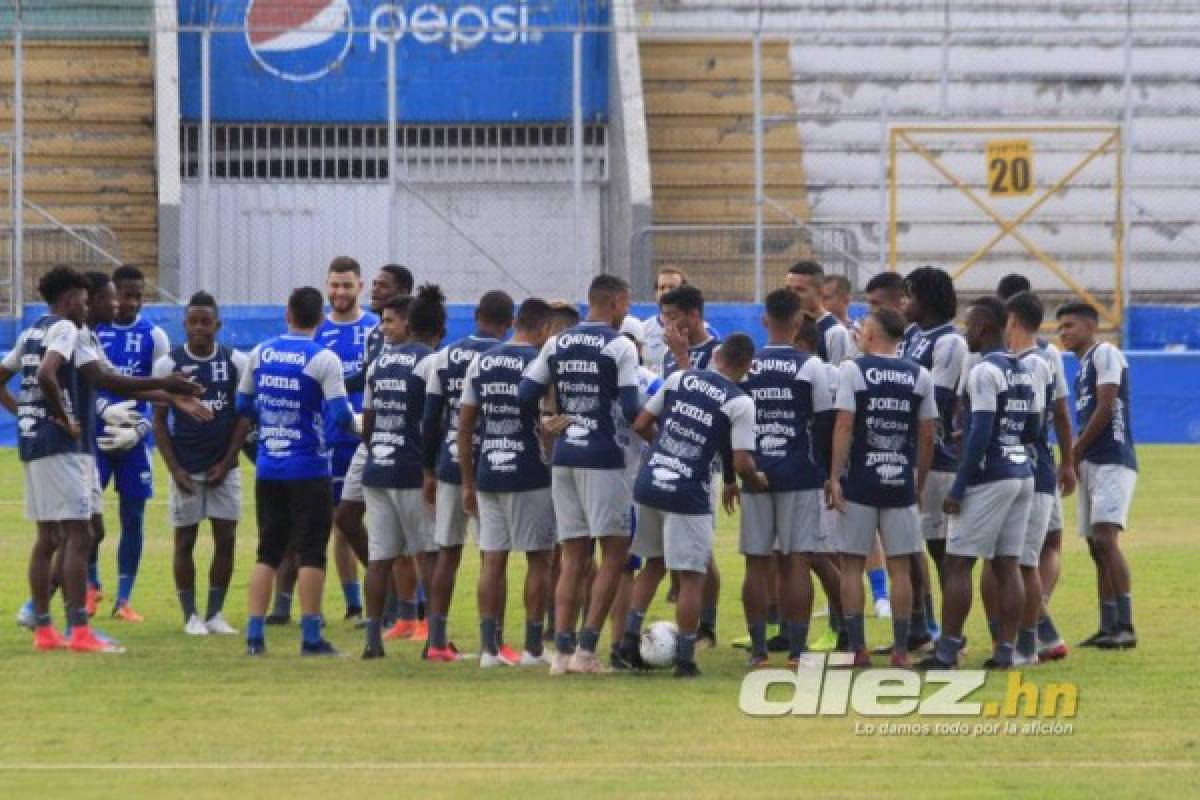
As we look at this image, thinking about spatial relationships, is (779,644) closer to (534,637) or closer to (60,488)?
(534,637)

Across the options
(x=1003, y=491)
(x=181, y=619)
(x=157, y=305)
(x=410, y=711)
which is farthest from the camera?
(x=157, y=305)

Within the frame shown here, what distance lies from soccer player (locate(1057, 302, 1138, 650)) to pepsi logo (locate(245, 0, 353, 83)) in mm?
20269

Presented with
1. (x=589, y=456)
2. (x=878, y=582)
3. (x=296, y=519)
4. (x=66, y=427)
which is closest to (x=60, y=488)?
(x=66, y=427)

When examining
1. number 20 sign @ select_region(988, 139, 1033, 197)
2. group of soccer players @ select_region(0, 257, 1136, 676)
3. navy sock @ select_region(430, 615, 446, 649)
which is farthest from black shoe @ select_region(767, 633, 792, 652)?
number 20 sign @ select_region(988, 139, 1033, 197)

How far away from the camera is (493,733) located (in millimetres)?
10898

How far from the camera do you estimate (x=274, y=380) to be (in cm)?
1345

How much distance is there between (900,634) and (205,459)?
14.9 ft

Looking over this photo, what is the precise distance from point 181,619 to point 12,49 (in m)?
20.2

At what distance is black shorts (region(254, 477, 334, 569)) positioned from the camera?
1343 cm

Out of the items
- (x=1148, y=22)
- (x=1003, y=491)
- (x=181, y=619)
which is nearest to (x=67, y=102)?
(x=1148, y=22)

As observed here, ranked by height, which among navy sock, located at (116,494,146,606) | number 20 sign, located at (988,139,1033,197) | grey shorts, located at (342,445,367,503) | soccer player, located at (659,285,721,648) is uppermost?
number 20 sign, located at (988,139,1033,197)

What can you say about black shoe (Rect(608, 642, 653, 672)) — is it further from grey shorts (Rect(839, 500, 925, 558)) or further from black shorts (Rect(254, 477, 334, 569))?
black shorts (Rect(254, 477, 334, 569))

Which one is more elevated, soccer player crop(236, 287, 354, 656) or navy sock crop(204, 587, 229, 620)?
soccer player crop(236, 287, 354, 656)

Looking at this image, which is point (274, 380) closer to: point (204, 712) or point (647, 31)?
point (204, 712)
